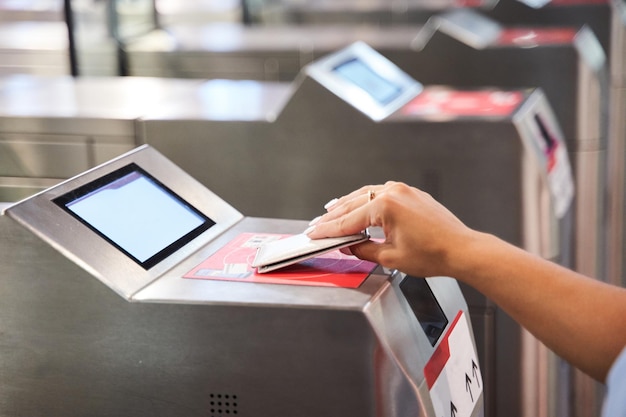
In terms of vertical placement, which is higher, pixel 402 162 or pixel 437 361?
pixel 402 162

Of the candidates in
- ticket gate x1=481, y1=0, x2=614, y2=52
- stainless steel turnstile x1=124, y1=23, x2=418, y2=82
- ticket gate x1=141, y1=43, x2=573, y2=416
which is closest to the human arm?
ticket gate x1=141, y1=43, x2=573, y2=416

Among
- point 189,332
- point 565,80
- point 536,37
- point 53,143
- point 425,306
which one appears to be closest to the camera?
point 189,332

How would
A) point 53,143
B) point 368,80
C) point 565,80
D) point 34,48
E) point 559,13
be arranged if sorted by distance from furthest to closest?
point 559,13 → point 34,48 → point 565,80 → point 368,80 → point 53,143

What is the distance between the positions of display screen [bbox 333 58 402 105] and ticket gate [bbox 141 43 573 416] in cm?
7

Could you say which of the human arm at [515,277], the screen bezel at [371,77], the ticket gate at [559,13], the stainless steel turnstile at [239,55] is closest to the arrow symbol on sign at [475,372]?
the human arm at [515,277]

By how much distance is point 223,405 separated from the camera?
101 centimetres

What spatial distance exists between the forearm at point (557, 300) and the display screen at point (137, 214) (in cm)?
35

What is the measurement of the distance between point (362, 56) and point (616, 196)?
1.29m

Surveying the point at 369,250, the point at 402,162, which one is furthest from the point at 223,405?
A: the point at 402,162

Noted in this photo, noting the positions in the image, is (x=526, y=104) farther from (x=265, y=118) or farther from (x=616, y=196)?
(x=616, y=196)

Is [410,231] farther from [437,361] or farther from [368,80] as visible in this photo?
[368,80]

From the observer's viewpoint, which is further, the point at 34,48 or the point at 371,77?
the point at 34,48

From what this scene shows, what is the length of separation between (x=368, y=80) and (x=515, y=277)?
3.44 ft

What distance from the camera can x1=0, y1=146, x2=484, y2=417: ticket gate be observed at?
38.5 inches
